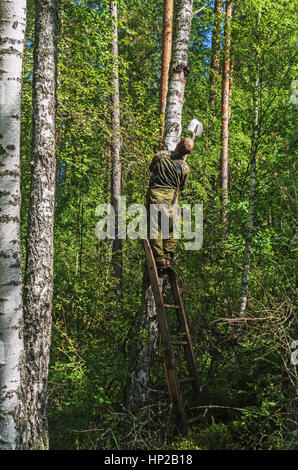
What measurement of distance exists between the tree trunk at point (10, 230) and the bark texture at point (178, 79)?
7.64 feet

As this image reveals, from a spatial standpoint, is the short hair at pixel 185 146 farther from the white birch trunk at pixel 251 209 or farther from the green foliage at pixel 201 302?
the white birch trunk at pixel 251 209

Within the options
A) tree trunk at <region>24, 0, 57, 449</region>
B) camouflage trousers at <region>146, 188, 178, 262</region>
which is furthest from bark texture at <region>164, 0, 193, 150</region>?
tree trunk at <region>24, 0, 57, 449</region>

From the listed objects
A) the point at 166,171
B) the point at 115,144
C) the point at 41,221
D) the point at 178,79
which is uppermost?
the point at 178,79

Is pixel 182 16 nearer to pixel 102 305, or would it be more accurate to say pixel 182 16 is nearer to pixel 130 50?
pixel 102 305

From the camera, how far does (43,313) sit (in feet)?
17.8

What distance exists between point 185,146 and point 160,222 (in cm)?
106

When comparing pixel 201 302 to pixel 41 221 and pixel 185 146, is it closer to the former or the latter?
pixel 185 146

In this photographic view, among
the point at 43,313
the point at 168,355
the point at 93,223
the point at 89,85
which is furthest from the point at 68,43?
the point at 168,355

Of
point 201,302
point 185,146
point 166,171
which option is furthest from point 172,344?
point 185,146

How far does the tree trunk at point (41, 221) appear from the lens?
5.22m

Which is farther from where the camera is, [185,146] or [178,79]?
[178,79]

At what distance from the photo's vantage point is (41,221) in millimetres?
5543

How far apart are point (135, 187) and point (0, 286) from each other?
4.06m

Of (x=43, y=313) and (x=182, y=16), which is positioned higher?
(x=182, y=16)
